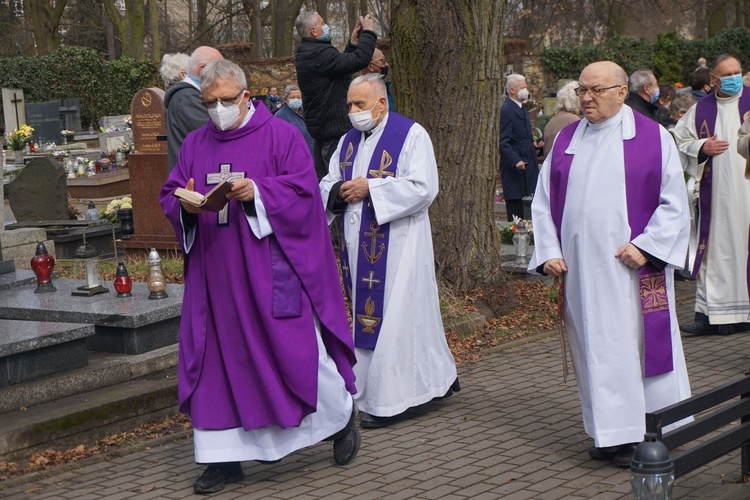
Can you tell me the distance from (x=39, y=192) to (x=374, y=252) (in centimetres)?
829

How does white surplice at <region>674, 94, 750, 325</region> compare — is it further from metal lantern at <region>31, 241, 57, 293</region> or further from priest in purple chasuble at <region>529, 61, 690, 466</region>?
metal lantern at <region>31, 241, 57, 293</region>

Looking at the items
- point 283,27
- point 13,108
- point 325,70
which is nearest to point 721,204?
point 325,70

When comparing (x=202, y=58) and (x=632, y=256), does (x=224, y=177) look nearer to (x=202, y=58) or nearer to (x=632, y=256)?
(x=632, y=256)

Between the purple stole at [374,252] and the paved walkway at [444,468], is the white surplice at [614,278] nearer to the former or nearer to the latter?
the paved walkway at [444,468]

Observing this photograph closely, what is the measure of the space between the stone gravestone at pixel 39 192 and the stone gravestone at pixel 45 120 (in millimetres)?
13183

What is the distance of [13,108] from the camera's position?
91.9ft

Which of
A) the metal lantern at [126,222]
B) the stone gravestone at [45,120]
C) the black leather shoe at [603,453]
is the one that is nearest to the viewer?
the black leather shoe at [603,453]

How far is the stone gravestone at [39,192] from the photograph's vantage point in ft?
44.7

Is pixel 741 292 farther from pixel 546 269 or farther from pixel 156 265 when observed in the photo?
pixel 156 265

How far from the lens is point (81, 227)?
12.9 metres

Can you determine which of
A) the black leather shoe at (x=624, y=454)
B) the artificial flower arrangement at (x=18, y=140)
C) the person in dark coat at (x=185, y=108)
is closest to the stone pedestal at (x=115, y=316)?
the person in dark coat at (x=185, y=108)

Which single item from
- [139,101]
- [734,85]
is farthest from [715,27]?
[734,85]

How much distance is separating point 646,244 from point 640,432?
92 centimetres

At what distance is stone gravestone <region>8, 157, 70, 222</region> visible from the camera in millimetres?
13625
